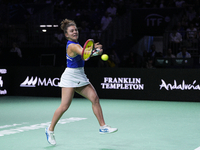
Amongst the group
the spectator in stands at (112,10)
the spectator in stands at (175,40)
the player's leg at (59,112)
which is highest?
the spectator in stands at (112,10)

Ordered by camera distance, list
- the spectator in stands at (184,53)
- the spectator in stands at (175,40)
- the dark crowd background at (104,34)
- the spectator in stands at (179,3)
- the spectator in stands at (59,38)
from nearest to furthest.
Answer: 1. the spectator in stands at (184,53)
2. the spectator in stands at (175,40)
3. the dark crowd background at (104,34)
4. the spectator in stands at (59,38)
5. the spectator in stands at (179,3)

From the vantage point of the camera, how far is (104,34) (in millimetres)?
17969

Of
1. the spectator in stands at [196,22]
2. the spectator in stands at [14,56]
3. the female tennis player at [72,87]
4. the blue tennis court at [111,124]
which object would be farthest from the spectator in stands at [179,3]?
the female tennis player at [72,87]

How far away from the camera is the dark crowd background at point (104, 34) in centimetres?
1642

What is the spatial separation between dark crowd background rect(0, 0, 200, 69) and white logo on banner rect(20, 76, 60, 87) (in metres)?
2.23

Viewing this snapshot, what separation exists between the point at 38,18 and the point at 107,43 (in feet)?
12.3

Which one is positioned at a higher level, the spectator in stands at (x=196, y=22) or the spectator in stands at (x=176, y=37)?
the spectator in stands at (x=196, y=22)

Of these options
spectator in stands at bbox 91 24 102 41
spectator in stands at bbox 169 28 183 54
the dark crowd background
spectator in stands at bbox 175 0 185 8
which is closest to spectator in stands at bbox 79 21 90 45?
the dark crowd background

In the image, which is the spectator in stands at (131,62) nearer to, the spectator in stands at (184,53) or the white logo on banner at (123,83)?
the spectator in stands at (184,53)

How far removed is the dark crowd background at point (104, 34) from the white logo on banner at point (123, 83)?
2018mm

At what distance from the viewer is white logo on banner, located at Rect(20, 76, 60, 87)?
48.3 ft

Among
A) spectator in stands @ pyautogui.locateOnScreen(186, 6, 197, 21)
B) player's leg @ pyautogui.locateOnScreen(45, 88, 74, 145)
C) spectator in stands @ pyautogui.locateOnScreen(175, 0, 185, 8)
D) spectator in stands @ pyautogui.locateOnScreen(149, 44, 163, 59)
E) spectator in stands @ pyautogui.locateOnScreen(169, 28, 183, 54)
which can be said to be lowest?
player's leg @ pyautogui.locateOnScreen(45, 88, 74, 145)

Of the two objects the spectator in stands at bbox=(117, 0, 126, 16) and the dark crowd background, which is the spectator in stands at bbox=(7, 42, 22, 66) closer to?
the dark crowd background

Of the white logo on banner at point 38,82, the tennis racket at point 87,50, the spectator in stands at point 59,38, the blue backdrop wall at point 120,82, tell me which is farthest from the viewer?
the spectator in stands at point 59,38
